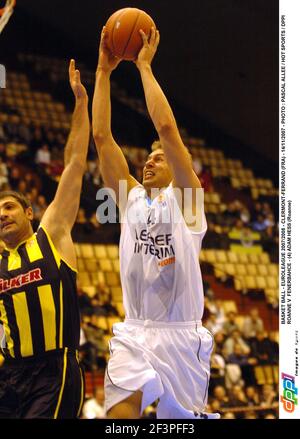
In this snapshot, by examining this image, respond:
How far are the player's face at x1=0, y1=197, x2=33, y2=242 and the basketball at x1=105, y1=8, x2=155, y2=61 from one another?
1.16m

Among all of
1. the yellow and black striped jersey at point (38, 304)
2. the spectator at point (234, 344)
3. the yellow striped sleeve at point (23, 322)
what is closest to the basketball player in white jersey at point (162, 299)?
the yellow and black striped jersey at point (38, 304)

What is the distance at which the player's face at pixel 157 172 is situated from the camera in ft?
14.8

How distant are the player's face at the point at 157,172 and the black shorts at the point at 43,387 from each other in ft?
3.64

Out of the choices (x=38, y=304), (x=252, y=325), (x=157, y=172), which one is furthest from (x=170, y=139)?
(x=252, y=325)

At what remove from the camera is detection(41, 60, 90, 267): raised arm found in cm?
450

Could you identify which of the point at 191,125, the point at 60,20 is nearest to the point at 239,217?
the point at 191,125

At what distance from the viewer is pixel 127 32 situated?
465 centimetres

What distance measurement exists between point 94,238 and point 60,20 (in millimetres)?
4628

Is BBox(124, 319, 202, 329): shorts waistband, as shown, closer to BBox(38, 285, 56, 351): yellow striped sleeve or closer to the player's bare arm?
BBox(38, 285, 56, 351): yellow striped sleeve

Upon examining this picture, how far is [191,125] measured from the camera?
14055mm

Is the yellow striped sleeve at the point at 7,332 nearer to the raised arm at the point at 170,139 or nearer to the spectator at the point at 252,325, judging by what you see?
the raised arm at the point at 170,139

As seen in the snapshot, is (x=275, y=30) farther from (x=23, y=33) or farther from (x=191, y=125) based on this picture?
(x=23, y=33)

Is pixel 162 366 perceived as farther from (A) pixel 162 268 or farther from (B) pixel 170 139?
(B) pixel 170 139

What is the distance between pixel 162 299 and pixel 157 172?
0.78 m
